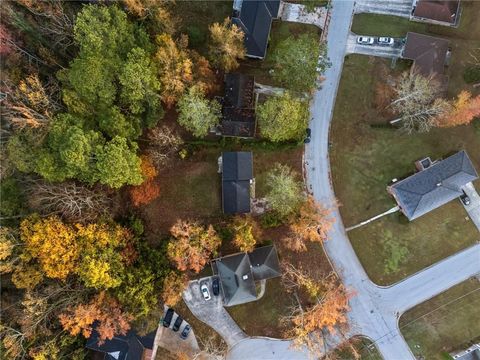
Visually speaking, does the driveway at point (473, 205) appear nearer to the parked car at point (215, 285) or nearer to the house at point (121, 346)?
the parked car at point (215, 285)

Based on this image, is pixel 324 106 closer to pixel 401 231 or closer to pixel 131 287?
pixel 401 231

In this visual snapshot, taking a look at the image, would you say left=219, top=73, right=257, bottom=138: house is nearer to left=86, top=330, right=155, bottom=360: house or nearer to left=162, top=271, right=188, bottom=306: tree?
left=162, top=271, right=188, bottom=306: tree

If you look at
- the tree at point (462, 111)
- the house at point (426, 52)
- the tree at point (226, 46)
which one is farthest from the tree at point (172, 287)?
the house at point (426, 52)

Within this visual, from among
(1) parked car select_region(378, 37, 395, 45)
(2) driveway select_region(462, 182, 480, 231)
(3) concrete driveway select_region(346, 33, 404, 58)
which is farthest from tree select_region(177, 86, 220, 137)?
(2) driveway select_region(462, 182, 480, 231)

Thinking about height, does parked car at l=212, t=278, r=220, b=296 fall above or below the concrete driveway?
below

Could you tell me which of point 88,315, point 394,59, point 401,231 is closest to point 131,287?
point 88,315

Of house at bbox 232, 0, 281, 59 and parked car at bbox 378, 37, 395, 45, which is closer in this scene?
house at bbox 232, 0, 281, 59

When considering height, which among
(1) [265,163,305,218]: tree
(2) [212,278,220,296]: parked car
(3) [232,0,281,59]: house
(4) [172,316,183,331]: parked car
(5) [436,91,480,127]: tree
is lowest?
(4) [172,316,183,331]: parked car
